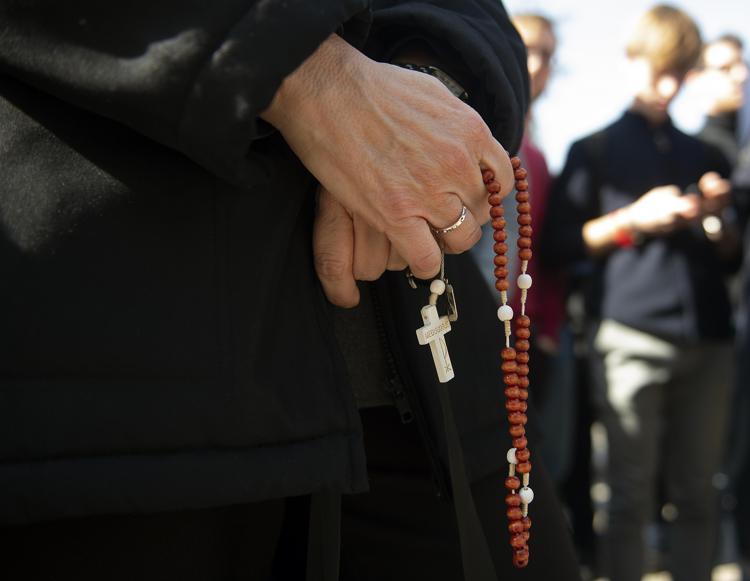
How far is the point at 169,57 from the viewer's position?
0.78 metres

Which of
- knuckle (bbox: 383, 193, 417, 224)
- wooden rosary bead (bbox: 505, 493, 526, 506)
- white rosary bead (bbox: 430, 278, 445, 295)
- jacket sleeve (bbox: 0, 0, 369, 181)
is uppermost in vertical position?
jacket sleeve (bbox: 0, 0, 369, 181)

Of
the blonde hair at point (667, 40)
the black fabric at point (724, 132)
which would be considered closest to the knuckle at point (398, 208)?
the blonde hair at point (667, 40)

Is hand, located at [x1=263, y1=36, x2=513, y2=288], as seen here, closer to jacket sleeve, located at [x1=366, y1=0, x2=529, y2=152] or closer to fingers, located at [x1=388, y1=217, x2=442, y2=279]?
fingers, located at [x1=388, y1=217, x2=442, y2=279]

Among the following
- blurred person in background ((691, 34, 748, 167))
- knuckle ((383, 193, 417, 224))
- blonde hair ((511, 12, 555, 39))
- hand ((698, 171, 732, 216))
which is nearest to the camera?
knuckle ((383, 193, 417, 224))

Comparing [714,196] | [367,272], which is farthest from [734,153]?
[367,272]

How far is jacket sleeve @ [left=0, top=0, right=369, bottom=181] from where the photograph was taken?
2.58ft

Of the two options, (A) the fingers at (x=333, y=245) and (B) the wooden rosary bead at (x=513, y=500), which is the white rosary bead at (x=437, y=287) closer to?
(A) the fingers at (x=333, y=245)

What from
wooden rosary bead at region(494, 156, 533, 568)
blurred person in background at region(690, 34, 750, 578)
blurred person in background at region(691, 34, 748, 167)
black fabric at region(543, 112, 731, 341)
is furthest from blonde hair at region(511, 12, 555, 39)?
wooden rosary bead at region(494, 156, 533, 568)

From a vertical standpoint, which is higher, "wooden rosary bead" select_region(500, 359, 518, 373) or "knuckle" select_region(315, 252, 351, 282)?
"knuckle" select_region(315, 252, 351, 282)

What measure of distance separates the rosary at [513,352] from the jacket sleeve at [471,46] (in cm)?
8

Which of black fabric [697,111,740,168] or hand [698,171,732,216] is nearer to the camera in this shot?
hand [698,171,732,216]

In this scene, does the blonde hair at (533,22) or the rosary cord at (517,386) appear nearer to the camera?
the rosary cord at (517,386)

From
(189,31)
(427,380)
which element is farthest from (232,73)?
(427,380)

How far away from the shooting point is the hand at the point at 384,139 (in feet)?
2.85
